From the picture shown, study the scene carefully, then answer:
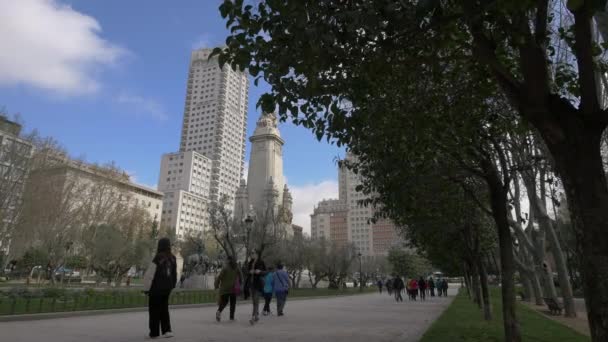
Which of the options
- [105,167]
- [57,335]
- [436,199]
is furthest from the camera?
[105,167]

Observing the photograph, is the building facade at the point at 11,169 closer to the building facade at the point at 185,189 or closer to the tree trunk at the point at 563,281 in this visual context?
the tree trunk at the point at 563,281

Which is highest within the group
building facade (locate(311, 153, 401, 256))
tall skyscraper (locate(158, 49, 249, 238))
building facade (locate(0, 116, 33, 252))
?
tall skyscraper (locate(158, 49, 249, 238))

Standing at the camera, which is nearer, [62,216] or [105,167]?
[62,216]

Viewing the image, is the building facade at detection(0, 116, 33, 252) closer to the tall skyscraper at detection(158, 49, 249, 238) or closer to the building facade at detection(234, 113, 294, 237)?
the building facade at detection(234, 113, 294, 237)

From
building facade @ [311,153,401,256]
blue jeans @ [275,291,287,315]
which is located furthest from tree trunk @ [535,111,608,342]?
building facade @ [311,153,401,256]

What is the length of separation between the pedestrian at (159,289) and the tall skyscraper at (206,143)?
12446cm

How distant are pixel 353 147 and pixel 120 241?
4175cm

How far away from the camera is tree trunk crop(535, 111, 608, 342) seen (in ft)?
14.0

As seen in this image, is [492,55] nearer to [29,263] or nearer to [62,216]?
[62,216]

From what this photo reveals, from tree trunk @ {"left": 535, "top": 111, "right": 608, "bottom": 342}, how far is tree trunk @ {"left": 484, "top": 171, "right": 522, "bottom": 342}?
4.91 m

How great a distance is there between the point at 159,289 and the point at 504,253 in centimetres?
740

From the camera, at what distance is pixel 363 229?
152375 mm

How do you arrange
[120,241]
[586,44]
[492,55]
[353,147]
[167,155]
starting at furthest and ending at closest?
[167,155]
[120,241]
[353,147]
[492,55]
[586,44]

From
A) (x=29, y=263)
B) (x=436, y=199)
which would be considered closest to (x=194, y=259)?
(x=29, y=263)
